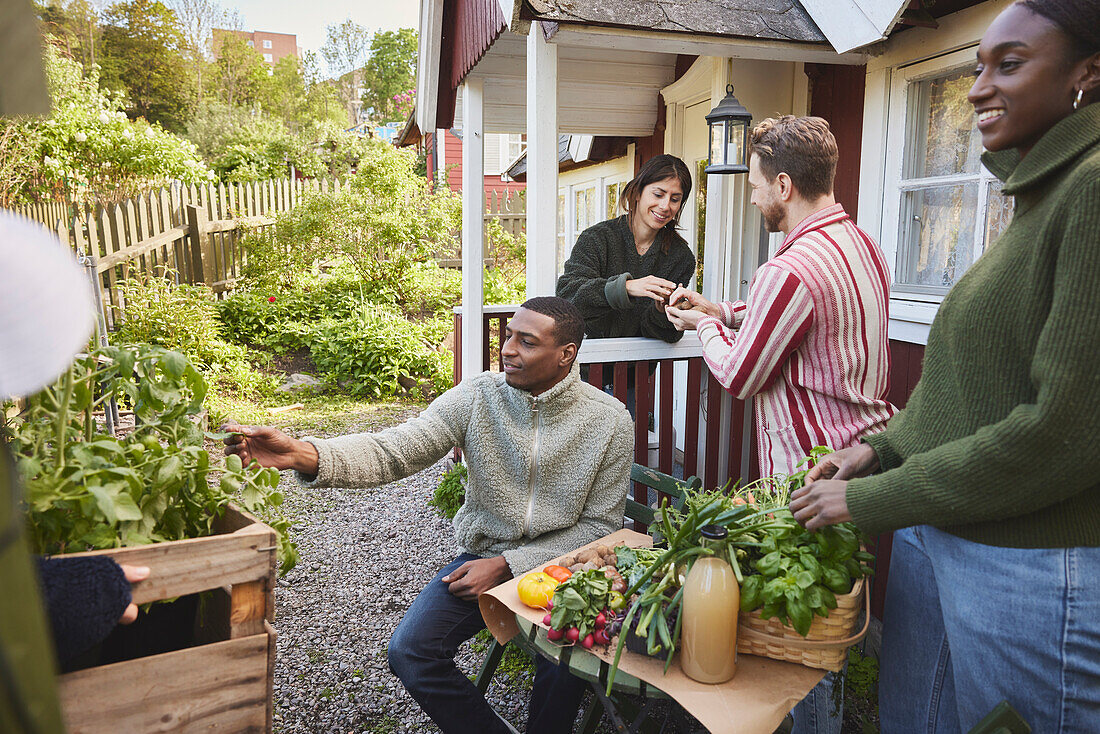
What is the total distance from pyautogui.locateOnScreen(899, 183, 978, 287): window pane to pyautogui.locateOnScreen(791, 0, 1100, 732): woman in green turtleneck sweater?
1.94 metres

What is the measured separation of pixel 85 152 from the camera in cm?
1184

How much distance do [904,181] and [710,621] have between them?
2617 mm

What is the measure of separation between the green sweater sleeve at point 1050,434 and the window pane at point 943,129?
2157 mm

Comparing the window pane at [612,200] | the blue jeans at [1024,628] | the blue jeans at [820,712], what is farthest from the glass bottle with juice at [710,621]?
the window pane at [612,200]

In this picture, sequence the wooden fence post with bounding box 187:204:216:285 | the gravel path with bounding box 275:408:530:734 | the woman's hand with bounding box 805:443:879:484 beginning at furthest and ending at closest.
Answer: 1. the wooden fence post with bounding box 187:204:216:285
2. the gravel path with bounding box 275:408:530:734
3. the woman's hand with bounding box 805:443:879:484

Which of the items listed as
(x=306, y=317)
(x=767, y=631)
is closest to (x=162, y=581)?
(x=767, y=631)

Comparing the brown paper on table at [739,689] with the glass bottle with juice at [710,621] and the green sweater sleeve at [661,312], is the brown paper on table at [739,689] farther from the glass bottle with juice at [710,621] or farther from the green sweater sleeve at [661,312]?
the green sweater sleeve at [661,312]

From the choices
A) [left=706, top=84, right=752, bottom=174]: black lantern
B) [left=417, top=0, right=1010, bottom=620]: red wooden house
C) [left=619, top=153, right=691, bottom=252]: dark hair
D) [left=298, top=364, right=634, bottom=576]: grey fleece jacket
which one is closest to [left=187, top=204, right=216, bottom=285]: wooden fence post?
[left=417, top=0, right=1010, bottom=620]: red wooden house

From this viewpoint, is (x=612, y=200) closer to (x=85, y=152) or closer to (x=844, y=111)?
(x=844, y=111)

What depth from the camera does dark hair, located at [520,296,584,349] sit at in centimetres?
251

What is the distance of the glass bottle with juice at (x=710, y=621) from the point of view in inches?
60.1

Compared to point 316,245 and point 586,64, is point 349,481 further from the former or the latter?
point 316,245

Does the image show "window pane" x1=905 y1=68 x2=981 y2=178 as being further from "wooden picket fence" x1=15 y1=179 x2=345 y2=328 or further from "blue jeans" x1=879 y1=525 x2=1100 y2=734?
"wooden picket fence" x1=15 y1=179 x2=345 y2=328

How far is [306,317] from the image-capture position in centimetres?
948
